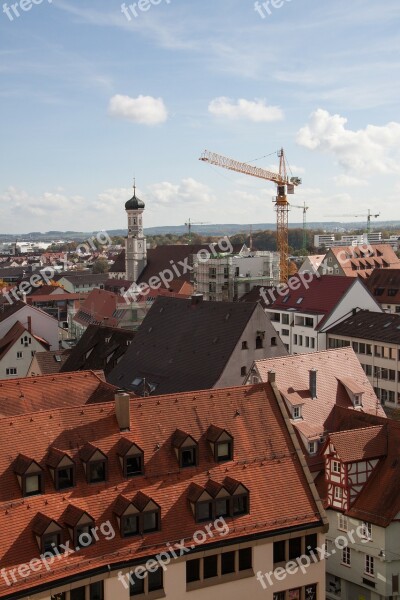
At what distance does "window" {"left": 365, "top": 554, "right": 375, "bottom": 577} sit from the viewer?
38.9 metres

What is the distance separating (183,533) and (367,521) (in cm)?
1268

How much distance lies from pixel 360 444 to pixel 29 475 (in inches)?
725

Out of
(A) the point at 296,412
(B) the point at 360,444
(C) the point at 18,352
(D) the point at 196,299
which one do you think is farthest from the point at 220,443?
(C) the point at 18,352

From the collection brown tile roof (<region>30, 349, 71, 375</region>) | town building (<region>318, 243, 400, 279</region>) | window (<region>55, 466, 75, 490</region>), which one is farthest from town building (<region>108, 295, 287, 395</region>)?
town building (<region>318, 243, 400, 279</region>)

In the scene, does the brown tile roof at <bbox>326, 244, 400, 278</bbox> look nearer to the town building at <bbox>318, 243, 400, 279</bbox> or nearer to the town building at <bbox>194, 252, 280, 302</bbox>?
the town building at <bbox>318, 243, 400, 279</bbox>

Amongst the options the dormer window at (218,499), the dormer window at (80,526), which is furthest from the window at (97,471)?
the dormer window at (218,499)

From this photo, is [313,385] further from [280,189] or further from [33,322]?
[280,189]

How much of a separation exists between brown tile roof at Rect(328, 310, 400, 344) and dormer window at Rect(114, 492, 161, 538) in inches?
1827

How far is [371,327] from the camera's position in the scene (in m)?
76.0

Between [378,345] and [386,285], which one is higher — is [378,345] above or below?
below

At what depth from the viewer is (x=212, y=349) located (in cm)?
5406

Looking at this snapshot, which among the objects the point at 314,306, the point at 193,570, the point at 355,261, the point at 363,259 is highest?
the point at 363,259

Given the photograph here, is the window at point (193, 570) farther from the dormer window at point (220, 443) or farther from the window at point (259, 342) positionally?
the window at point (259, 342)

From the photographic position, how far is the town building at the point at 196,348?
53.1 meters
